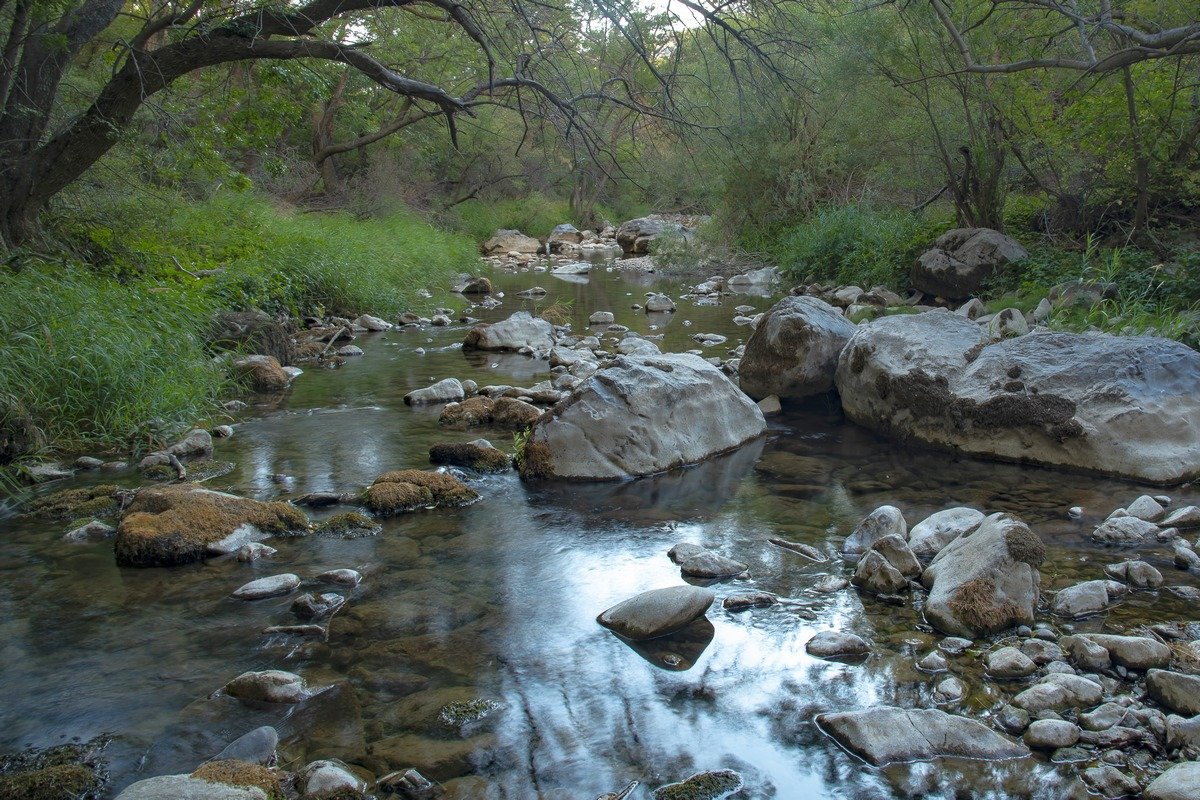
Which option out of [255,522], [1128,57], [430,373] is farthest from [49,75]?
[1128,57]

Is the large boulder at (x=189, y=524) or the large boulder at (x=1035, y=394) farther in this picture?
the large boulder at (x=1035, y=394)

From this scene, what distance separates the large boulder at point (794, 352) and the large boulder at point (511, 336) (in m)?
3.66

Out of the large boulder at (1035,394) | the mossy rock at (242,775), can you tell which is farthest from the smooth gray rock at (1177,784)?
the large boulder at (1035,394)

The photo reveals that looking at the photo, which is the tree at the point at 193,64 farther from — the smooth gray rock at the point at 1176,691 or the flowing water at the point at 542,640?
the smooth gray rock at the point at 1176,691

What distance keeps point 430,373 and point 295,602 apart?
5874 millimetres

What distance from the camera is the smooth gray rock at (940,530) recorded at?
4520 mm

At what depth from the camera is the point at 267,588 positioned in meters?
4.17

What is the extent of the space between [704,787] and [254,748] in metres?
1.47

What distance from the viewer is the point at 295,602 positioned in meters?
4.03

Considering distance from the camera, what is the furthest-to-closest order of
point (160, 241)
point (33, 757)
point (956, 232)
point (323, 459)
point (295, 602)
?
point (956, 232) < point (160, 241) < point (323, 459) < point (295, 602) < point (33, 757)

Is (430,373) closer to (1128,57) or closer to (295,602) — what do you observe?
(295,602)

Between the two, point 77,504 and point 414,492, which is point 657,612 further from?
point 77,504

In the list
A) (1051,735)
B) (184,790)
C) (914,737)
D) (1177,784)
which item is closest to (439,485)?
(184,790)

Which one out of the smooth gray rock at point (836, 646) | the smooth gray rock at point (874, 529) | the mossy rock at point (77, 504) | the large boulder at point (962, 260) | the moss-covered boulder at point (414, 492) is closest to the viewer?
the smooth gray rock at point (836, 646)
